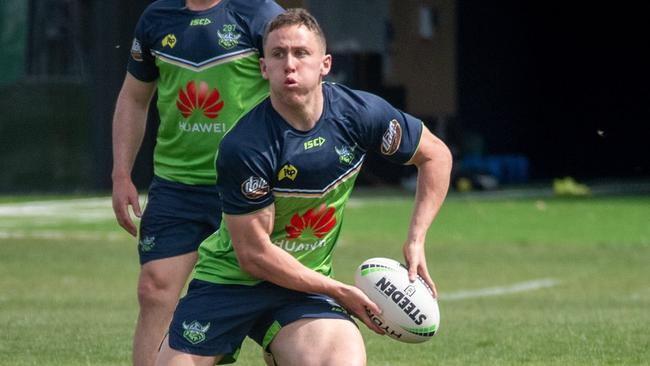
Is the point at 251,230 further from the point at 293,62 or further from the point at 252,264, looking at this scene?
the point at 293,62

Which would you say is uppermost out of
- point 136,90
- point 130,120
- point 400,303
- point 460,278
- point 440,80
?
point 136,90

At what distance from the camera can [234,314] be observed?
18.8 feet

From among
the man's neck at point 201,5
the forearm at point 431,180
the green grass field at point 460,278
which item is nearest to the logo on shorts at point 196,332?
the forearm at point 431,180

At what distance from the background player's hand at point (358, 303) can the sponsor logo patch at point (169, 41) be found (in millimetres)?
1781

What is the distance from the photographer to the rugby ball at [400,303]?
5.60 m

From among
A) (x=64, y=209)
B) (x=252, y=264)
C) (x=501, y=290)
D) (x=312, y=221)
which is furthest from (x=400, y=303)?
(x=64, y=209)

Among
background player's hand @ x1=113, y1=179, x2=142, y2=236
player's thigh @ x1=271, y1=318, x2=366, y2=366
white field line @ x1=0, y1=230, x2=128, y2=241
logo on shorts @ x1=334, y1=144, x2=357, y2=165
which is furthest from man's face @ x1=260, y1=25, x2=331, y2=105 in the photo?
white field line @ x1=0, y1=230, x2=128, y2=241

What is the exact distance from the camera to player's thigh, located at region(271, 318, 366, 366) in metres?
5.52

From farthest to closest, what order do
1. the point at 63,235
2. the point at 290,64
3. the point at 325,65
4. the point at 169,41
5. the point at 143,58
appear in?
1. the point at 63,235
2. the point at 143,58
3. the point at 169,41
4. the point at 325,65
5. the point at 290,64

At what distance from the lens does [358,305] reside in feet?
18.3

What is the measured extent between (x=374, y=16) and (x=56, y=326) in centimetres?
1814

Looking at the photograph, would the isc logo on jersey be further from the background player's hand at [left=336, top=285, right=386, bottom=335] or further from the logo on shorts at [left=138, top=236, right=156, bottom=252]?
the background player's hand at [left=336, top=285, right=386, bottom=335]

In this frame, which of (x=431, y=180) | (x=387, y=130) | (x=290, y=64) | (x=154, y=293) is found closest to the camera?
(x=290, y=64)

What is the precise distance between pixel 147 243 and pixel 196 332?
1175mm
